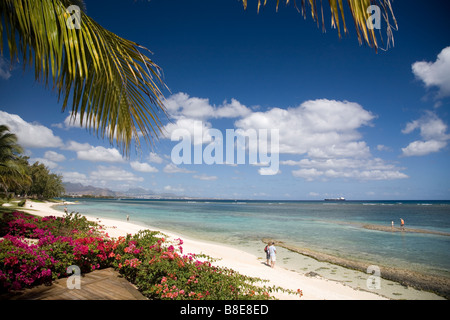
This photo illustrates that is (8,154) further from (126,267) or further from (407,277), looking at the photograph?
(407,277)

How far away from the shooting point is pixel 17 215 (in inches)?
397

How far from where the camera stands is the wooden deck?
3.97 meters

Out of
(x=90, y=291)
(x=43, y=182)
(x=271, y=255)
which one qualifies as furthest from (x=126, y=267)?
(x=43, y=182)

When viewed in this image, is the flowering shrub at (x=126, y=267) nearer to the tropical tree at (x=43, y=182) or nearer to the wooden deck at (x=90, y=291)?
the wooden deck at (x=90, y=291)

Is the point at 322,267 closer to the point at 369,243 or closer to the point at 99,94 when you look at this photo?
the point at 369,243

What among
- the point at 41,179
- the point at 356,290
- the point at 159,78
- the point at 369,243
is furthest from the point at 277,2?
the point at 41,179

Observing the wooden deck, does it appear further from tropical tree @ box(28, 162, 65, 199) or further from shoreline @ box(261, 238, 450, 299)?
tropical tree @ box(28, 162, 65, 199)

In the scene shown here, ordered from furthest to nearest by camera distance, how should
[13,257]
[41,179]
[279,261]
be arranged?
[41,179], [279,261], [13,257]

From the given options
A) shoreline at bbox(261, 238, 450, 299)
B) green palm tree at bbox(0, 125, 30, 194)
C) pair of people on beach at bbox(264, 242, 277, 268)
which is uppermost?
green palm tree at bbox(0, 125, 30, 194)

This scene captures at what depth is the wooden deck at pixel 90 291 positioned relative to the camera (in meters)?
3.97

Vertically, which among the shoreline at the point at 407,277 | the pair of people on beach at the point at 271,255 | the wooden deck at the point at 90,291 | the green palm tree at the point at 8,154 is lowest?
the shoreline at the point at 407,277

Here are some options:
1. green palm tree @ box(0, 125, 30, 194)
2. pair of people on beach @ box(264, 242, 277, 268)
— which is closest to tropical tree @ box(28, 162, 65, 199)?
green palm tree @ box(0, 125, 30, 194)

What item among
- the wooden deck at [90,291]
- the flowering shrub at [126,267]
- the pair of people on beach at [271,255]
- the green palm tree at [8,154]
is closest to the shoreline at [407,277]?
the pair of people on beach at [271,255]
